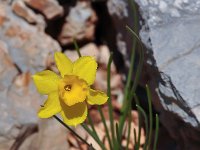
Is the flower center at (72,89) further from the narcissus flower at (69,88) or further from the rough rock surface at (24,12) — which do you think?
the rough rock surface at (24,12)

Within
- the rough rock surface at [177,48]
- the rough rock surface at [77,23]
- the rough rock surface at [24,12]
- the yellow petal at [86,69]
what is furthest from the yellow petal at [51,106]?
the rough rock surface at [77,23]

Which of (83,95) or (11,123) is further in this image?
(11,123)

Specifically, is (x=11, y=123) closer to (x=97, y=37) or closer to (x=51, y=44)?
(x=51, y=44)

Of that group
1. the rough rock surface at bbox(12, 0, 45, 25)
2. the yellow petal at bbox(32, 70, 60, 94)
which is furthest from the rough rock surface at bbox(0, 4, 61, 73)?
the yellow petal at bbox(32, 70, 60, 94)

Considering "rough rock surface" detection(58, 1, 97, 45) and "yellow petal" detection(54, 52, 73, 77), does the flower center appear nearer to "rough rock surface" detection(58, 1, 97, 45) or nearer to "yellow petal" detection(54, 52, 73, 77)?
"yellow petal" detection(54, 52, 73, 77)

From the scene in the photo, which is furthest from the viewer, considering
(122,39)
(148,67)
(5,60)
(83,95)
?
(122,39)

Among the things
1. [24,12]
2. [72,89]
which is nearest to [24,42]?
[24,12]

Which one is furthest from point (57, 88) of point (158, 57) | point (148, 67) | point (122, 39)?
point (122, 39)
